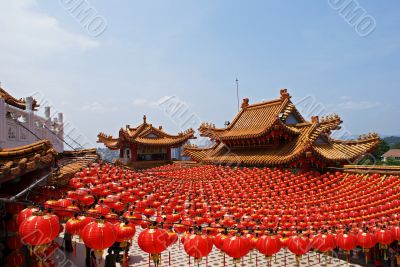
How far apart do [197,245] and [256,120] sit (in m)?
14.2

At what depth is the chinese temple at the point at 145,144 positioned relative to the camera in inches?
1216

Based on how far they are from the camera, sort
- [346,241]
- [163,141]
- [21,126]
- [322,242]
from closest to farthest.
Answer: [322,242]
[346,241]
[21,126]
[163,141]

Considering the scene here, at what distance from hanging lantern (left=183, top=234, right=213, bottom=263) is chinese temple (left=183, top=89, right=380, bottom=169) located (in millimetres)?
9121

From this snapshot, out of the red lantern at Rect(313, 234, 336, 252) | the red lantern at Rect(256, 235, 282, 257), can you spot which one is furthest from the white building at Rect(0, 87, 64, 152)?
the red lantern at Rect(313, 234, 336, 252)

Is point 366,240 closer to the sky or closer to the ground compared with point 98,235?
closer to the ground

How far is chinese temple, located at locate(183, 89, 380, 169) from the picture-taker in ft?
51.5

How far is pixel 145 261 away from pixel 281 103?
12.2 meters

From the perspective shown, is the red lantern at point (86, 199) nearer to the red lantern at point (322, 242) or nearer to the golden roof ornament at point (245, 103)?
the red lantern at point (322, 242)

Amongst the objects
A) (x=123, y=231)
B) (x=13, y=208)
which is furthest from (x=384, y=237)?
(x=13, y=208)

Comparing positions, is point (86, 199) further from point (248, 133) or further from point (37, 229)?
point (248, 133)

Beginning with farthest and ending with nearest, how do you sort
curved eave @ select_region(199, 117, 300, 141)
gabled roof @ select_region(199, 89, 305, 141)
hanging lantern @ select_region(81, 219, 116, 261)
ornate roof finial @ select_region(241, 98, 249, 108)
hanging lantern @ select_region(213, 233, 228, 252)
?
1. ornate roof finial @ select_region(241, 98, 249, 108)
2. gabled roof @ select_region(199, 89, 305, 141)
3. curved eave @ select_region(199, 117, 300, 141)
4. hanging lantern @ select_region(213, 233, 228, 252)
5. hanging lantern @ select_region(81, 219, 116, 261)

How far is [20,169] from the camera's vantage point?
18.4 ft

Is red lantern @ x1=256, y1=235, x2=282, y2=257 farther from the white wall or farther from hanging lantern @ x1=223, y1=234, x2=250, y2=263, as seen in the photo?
the white wall

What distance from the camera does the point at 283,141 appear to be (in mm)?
18078
